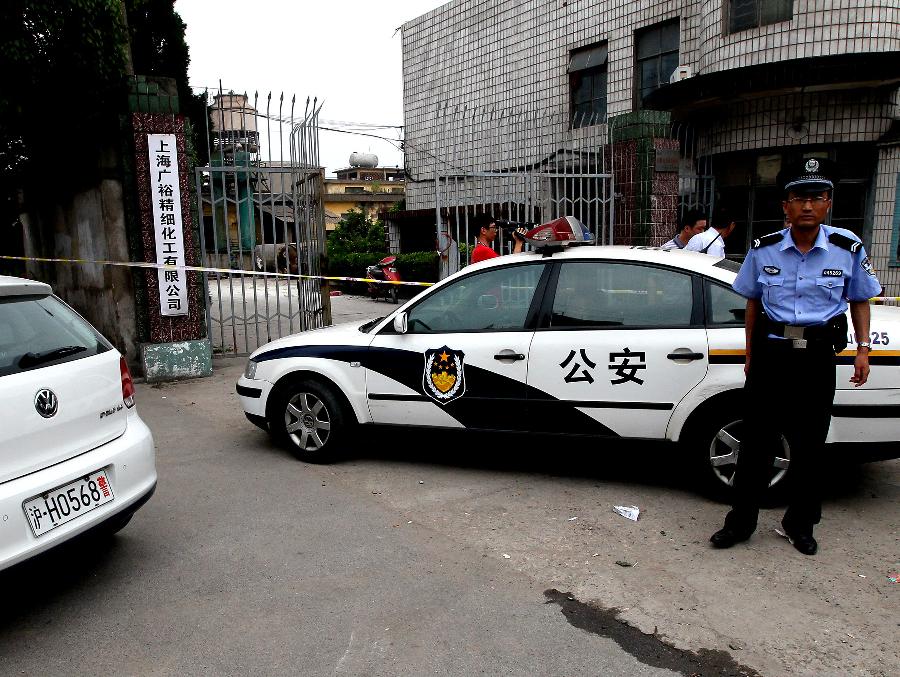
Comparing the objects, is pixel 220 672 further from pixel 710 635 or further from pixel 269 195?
pixel 269 195

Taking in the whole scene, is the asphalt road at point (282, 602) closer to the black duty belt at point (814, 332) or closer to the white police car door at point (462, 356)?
the white police car door at point (462, 356)

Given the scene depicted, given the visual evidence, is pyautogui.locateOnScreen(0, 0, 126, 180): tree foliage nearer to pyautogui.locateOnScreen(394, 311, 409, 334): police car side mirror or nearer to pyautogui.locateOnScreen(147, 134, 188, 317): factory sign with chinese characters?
pyautogui.locateOnScreen(147, 134, 188, 317): factory sign with chinese characters

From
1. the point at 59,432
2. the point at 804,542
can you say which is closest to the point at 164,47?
the point at 59,432

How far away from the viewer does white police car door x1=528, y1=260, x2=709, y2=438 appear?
4.44m

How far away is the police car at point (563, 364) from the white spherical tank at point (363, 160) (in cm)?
4799

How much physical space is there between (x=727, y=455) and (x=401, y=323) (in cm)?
229

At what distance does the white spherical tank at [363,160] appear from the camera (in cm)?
5206

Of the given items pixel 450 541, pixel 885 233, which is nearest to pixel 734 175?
pixel 885 233

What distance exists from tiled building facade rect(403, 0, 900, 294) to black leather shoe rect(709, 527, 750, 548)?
6.72m

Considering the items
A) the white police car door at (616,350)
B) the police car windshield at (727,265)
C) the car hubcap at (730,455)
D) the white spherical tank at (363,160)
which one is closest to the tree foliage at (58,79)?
the white police car door at (616,350)

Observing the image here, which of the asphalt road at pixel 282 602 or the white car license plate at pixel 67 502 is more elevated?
the white car license plate at pixel 67 502

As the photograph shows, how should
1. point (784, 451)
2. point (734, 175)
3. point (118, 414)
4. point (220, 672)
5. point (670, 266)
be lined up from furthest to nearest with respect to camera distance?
point (734, 175) < point (670, 266) < point (784, 451) < point (118, 414) < point (220, 672)

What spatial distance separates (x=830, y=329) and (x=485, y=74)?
44.8 ft

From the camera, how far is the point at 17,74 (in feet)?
22.6
